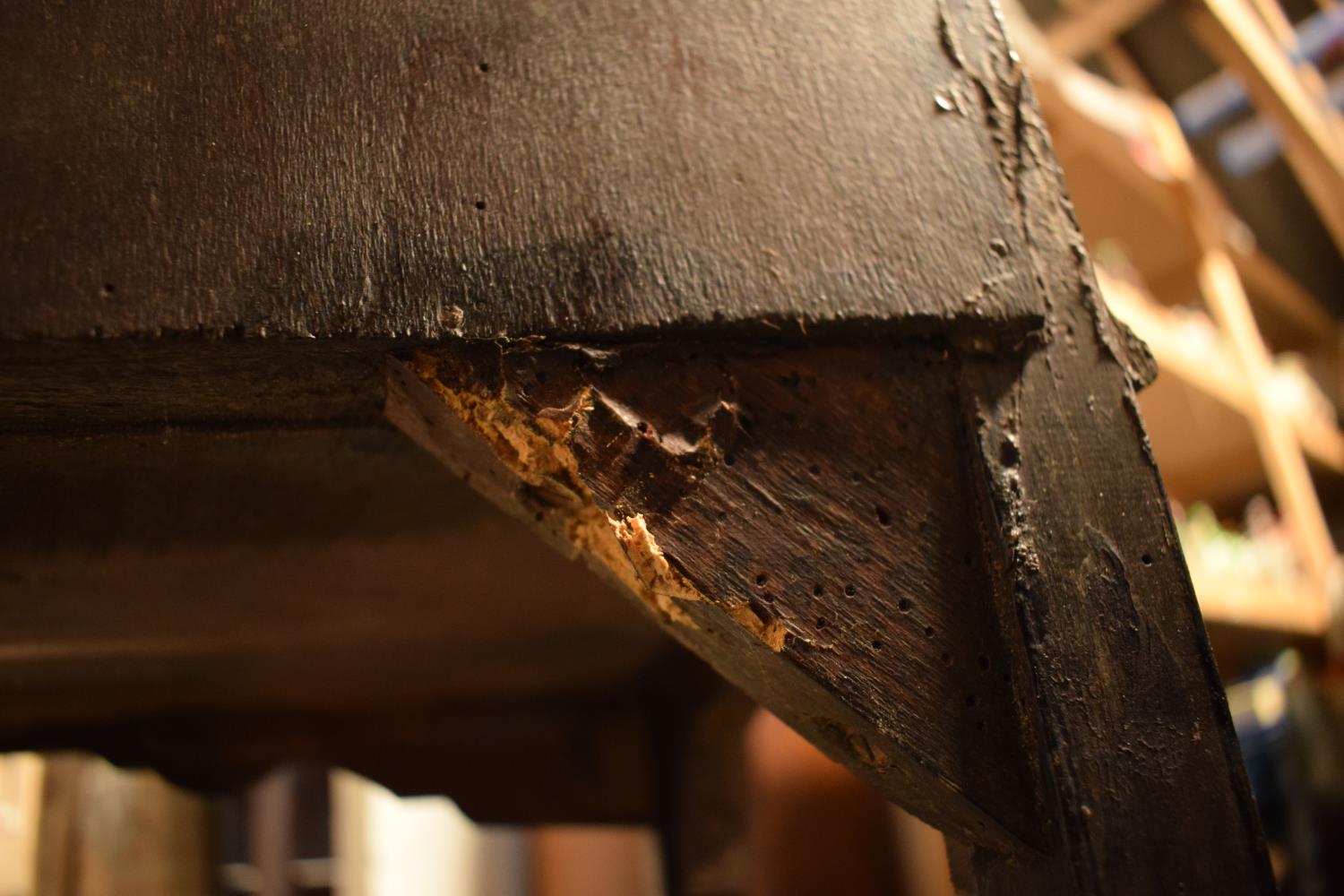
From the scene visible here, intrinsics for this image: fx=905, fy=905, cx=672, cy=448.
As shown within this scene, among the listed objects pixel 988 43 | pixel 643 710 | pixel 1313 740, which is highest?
pixel 988 43

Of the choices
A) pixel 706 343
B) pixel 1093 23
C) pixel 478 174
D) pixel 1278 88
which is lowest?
pixel 706 343

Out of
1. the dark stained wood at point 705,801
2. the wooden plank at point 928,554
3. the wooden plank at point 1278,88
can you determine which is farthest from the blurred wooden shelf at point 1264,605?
the wooden plank at point 928,554

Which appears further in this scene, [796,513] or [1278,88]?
[1278,88]

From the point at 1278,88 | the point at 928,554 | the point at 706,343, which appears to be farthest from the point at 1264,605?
the point at 706,343

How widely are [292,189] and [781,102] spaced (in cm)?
33

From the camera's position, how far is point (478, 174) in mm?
584

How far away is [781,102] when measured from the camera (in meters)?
0.64

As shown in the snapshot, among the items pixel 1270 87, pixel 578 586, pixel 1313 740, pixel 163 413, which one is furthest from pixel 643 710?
pixel 1270 87

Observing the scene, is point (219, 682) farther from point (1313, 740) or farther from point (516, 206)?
point (1313, 740)

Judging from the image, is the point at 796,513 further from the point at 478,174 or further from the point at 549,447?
the point at 478,174

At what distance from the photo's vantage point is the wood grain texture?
0.54 meters

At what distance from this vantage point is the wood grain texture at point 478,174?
537 mm

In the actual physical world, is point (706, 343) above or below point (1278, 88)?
below

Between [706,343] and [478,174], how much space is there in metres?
0.18
